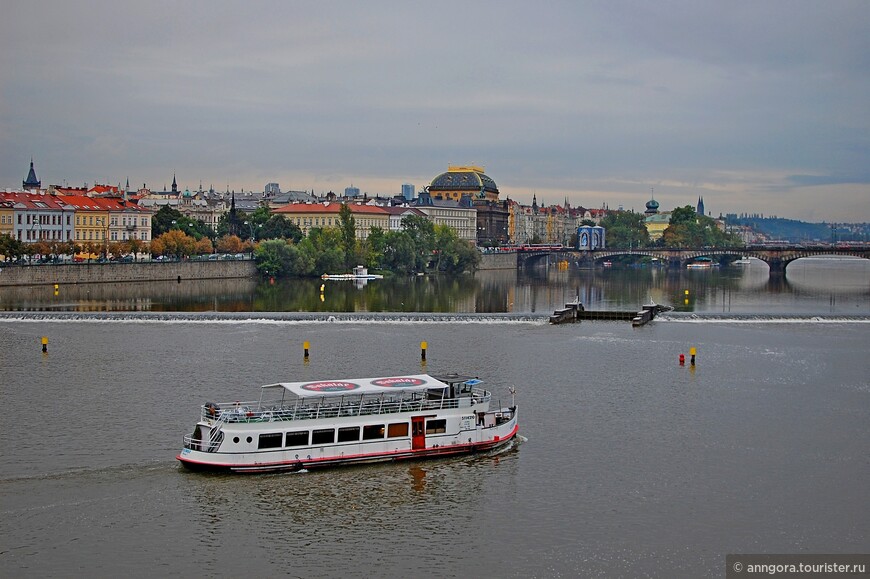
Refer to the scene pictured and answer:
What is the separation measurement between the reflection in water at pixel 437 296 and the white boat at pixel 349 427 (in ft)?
156

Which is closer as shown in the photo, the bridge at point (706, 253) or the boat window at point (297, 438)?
the boat window at point (297, 438)

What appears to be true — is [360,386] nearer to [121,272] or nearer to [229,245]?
[121,272]

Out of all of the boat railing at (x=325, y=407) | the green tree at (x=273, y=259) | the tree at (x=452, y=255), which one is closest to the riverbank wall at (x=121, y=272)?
the green tree at (x=273, y=259)

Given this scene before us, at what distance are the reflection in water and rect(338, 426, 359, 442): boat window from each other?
49526 mm

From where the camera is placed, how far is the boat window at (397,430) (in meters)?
33.8

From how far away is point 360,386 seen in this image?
1385 inches

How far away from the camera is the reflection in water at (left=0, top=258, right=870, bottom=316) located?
8581 centimetres

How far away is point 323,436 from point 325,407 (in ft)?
4.04

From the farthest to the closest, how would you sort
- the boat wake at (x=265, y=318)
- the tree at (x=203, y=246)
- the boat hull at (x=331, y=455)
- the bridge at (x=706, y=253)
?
the bridge at (x=706, y=253) < the tree at (x=203, y=246) < the boat wake at (x=265, y=318) < the boat hull at (x=331, y=455)

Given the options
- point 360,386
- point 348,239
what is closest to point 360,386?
point 360,386

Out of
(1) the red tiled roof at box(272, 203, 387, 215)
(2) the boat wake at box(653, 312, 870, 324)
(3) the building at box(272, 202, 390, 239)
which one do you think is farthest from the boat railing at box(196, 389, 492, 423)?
(1) the red tiled roof at box(272, 203, 387, 215)

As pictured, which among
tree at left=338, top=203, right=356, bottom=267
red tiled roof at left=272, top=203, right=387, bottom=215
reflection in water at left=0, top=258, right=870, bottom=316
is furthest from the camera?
red tiled roof at left=272, top=203, right=387, bottom=215

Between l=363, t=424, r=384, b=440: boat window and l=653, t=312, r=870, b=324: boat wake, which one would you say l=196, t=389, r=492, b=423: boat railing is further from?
l=653, t=312, r=870, b=324: boat wake

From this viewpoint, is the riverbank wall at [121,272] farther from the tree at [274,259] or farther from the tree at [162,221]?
the tree at [162,221]
